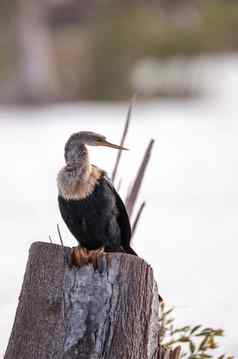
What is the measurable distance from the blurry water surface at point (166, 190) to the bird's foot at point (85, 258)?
1.67 m

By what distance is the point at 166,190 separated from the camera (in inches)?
376

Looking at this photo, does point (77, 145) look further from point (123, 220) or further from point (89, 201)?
point (123, 220)

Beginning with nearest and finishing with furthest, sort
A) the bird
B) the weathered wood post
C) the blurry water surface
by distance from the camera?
the weathered wood post
the bird
the blurry water surface

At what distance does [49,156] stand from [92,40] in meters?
5.28

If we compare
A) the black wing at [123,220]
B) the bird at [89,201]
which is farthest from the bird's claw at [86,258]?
the black wing at [123,220]

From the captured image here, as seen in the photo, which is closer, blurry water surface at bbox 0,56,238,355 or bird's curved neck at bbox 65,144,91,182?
bird's curved neck at bbox 65,144,91,182

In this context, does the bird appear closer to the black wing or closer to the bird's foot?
the black wing

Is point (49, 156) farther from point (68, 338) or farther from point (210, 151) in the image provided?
point (68, 338)

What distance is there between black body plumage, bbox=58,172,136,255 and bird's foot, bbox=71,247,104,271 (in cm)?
52

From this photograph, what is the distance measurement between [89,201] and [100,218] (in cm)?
7

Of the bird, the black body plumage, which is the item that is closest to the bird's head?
the bird

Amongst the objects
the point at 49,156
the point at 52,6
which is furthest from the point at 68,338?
the point at 52,6

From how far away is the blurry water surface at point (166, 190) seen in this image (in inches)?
242

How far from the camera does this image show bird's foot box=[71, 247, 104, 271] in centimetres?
314
